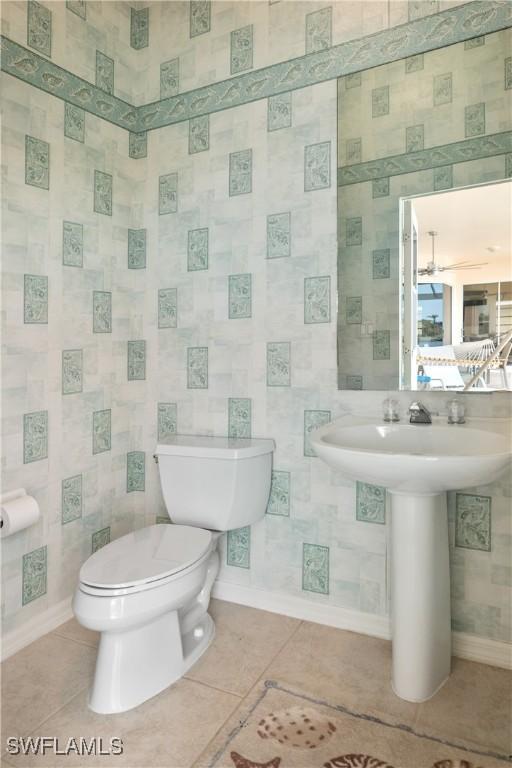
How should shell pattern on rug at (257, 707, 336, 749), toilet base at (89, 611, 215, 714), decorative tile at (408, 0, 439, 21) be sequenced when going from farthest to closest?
decorative tile at (408, 0, 439, 21), toilet base at (89, 611, 215, 714), shell pattern on rug at (257, 707, 336, 749)

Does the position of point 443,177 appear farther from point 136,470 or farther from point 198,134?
point 136,470

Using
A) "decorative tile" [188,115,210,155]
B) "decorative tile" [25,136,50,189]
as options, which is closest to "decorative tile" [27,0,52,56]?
"decorative tile" [25,136,50,189]

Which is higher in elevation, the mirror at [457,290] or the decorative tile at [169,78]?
the decorative tile at [169,78]

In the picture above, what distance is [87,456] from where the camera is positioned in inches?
83.4

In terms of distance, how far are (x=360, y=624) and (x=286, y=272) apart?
1.40 m

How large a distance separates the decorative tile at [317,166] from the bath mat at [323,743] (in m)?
1.80

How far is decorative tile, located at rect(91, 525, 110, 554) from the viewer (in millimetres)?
2148

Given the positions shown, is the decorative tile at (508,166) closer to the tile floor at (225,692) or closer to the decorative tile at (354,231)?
the decorative tile at (354,231)

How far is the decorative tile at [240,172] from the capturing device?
2069 mm

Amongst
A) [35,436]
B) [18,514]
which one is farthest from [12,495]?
[35,436]

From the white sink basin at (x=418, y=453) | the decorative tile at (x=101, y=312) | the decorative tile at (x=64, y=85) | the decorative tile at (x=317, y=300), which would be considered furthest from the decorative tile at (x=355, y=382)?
the decorative tile at (x=64, y=85)

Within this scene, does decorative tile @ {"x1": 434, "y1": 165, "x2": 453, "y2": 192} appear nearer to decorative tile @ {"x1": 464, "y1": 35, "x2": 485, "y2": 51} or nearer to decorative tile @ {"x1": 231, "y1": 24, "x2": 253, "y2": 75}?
decorative tile @ {"x1": 464, "y1": 35, "x2": 485, "y2": 51}

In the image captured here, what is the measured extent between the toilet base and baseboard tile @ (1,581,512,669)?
0.47m

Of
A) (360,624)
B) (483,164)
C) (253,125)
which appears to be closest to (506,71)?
(483,164)
